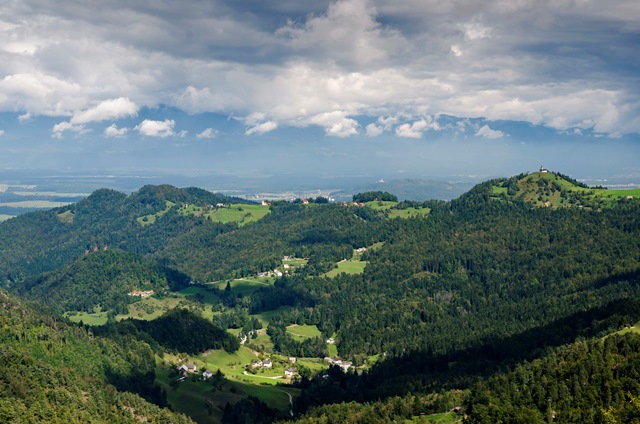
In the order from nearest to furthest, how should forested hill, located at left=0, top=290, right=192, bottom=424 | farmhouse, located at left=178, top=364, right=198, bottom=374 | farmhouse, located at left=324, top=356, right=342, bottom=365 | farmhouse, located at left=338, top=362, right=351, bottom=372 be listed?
forested hill, located at left=0, top=290, right=192, bottom=424
farmhouse, located at left=178, top=364, right=198, bottom=374
farmhouse, located at left=338, top=362, right=351, bottom=372
farmhouse, located at left=324, top=356, right=342, bottom=365

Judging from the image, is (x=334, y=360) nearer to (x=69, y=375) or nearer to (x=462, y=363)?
(x=462, y=363)

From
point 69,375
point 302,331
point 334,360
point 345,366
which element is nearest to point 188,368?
point 69,375

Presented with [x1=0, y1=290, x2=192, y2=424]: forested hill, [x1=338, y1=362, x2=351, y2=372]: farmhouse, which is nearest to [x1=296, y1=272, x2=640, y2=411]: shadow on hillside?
[x1=338, y1=362, x2=351, y2=372]: farmhouse

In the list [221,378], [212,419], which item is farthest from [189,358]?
[212,419]

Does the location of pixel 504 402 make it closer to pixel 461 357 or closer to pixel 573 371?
pixel 573 371

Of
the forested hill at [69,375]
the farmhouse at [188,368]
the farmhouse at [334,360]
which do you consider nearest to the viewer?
the forested hill at [69,375]

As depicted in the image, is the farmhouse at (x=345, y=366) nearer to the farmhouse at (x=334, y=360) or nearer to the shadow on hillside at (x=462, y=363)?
the farmhouse at (x=334, y=360)

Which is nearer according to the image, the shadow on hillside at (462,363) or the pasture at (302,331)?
the shadow on hillside at (462,363)

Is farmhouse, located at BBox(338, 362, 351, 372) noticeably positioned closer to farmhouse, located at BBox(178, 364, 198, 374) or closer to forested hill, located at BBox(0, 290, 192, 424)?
farmhouse, located at BBox(178, 364, 198, 374)

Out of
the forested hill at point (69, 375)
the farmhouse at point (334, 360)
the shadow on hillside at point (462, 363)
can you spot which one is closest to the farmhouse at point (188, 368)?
the forested hill at point (69, 375)
